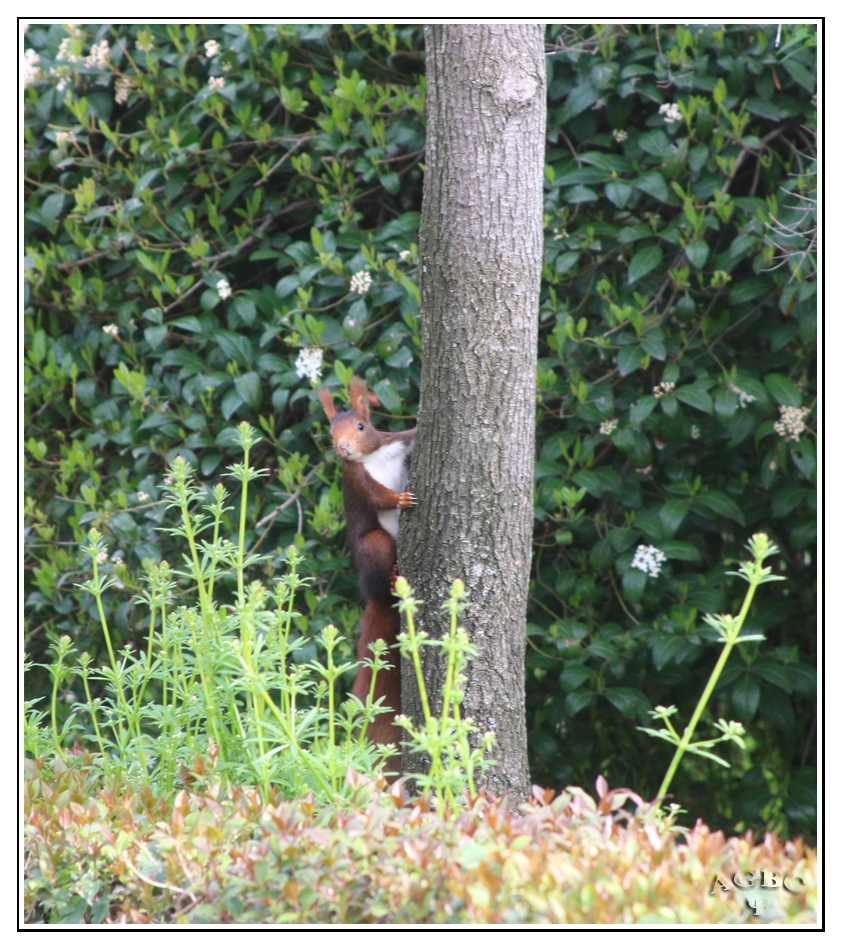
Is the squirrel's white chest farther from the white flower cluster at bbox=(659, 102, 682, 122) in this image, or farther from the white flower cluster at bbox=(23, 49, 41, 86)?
the white flower cluster at bbox=(23, 49, 41, 86)

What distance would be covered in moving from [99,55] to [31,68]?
298 mm

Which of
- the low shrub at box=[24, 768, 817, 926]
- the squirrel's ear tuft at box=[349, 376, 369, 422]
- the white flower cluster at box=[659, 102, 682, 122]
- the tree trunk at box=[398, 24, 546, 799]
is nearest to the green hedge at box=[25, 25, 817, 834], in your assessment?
the white flower cluster at box=[659, 102, 682, 122]

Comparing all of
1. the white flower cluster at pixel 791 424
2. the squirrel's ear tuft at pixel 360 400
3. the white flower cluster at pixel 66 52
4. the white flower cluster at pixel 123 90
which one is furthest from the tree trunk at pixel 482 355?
the white flower cluster at pixel 66 52

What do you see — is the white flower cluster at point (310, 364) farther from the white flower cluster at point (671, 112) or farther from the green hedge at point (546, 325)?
the white flower cluster at point (671, 112)

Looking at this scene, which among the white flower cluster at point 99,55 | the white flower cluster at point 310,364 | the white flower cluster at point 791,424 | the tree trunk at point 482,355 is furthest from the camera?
the white flower cluster at point 99,55

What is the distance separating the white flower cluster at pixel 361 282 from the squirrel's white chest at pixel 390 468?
0.80 metres

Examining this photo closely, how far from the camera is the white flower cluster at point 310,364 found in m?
2.99

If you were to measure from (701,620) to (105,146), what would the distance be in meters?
2.74

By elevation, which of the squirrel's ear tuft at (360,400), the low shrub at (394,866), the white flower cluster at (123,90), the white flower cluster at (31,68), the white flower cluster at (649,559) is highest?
the white flower cluster at (31,68)

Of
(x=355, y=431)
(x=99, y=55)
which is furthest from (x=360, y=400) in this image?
(x=99, y=55)

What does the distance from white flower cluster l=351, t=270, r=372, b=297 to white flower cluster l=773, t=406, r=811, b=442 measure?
135 cm

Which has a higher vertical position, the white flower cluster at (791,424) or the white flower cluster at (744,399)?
the white flower cluster at (744,399)

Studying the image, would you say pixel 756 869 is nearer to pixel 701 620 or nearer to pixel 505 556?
pixel 505 556
